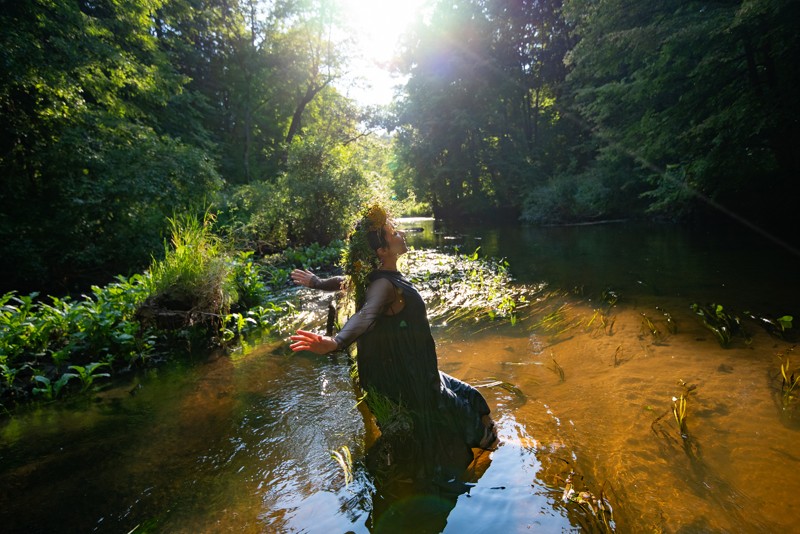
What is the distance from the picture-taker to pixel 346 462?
10.2 feet

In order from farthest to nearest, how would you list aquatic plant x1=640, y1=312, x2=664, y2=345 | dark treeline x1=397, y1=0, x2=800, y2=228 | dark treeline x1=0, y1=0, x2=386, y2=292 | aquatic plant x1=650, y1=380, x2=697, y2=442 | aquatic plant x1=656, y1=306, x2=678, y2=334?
dark treeline x1=397, y1=0, x2=800, y2=228 < dark treeline x1=0, y1=0, x2=386, y2=292 < aquatic plant x1=656, y1=306, x2=678, y2=334 < aquatic plant x1=640, y1=312, x2=664, y2=345 < aquatic plant x1=650, y1=380, x2=697, y2=442

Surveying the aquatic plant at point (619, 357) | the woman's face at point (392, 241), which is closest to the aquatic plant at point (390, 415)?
the woman's face at point (392, 241)

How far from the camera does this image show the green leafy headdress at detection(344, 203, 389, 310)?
2945 millimetres

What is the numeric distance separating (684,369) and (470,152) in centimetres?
3056

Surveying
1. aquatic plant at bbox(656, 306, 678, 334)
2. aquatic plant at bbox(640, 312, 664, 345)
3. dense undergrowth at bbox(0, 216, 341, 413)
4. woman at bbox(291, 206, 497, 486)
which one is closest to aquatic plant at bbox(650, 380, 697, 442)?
woman at bbox(291, 206, 497, 486)

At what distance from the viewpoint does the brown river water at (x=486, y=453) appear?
250 centimetres

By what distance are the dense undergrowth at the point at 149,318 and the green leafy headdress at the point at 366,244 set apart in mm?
3551

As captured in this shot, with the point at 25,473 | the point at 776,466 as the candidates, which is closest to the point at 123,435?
the point at 25,473

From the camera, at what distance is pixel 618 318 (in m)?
5.99

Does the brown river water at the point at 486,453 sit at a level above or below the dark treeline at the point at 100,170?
below

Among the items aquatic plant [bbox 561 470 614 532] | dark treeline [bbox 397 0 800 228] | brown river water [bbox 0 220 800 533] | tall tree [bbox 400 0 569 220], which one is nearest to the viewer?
aquatic plant [bbox 561 470 614 532]

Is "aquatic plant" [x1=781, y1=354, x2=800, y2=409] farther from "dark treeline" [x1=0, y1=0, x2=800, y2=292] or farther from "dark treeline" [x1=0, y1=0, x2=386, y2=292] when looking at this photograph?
"dark treeline" [x1=0, y1=0, x2=386, y2=292]

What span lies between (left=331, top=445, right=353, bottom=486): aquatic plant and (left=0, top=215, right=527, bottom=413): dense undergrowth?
10.4ft

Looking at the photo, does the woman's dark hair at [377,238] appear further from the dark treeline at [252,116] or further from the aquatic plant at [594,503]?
the dark treeline at [252,116]
